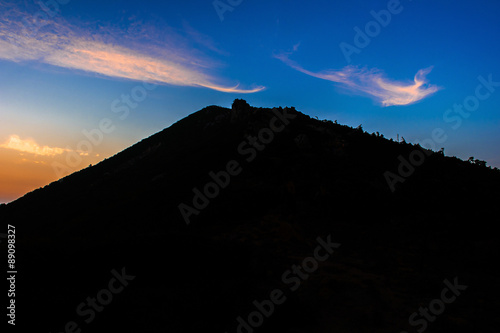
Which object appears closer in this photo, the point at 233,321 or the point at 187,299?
the point at 233,321

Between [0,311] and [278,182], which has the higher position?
[278,182]

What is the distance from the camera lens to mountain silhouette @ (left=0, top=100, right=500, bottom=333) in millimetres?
7133

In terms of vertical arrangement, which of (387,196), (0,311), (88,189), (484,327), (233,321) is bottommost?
(484,327)

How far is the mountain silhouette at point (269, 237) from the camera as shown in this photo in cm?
713

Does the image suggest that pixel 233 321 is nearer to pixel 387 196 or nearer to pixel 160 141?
pixel 387 196

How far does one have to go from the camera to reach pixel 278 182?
77.2ft

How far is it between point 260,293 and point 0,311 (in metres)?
6.14

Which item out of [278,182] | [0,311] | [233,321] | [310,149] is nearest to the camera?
[0,311]

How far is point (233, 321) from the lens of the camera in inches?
255

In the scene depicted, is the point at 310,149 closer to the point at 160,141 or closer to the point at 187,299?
the point at 187,299

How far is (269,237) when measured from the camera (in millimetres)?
15891

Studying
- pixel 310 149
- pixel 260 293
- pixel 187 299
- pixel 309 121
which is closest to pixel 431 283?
pixel 260 293

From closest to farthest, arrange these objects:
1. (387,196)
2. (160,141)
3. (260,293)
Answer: (260,293) → (387,196) → (160,141)

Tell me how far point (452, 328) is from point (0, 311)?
11.1m
